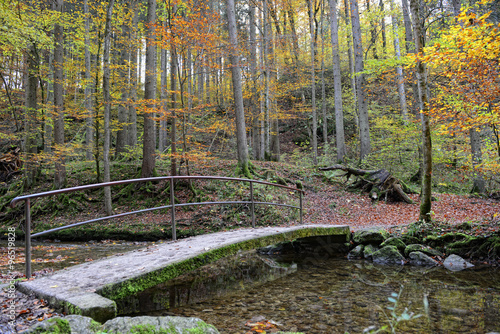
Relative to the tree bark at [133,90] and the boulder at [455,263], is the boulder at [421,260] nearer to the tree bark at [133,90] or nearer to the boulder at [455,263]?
the boulder at [455,263]

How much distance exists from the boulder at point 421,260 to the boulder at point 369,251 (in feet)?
2.73

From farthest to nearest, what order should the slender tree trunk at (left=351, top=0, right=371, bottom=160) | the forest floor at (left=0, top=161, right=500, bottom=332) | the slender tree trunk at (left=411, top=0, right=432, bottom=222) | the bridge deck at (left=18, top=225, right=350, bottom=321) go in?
the slender tree trunk at (left=351, top=0, right=371, bottom=160) < the forest floor at (left=0, top=161, right=500, bottom=332) < the slender tree trunk at (left=411, top=0, right=432, bottom=222) < the bridge deck at (left=18, top=225, right=350, bottom=321)

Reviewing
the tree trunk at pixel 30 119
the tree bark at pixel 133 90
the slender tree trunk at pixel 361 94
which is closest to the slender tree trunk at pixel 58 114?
the tree trunk at pixel 30 119

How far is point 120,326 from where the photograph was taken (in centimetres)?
232

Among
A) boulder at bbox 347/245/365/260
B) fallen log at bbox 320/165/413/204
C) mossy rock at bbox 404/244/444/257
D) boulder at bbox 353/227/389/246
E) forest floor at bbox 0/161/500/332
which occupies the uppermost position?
fallen log at bbox 320/165/413/204

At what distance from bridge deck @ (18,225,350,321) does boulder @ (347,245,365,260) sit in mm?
2869

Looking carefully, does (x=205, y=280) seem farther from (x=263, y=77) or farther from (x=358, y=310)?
(x=263, y=77)

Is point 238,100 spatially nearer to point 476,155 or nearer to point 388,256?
point 388,256

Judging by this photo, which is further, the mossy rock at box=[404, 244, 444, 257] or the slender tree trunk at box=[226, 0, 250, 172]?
the slender tree trunk at box=[226, 0, 250, 172]

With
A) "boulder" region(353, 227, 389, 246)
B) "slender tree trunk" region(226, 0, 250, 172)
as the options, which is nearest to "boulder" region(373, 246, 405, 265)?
"boulder" region(353, 227, 389, 246)

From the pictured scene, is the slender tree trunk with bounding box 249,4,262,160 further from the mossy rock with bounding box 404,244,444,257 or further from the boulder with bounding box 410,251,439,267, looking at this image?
the boulder with bounding box 410,251,439,267

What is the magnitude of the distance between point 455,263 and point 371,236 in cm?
179

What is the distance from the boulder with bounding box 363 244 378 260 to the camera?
7043 mm

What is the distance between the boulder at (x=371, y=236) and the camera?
7227mm
